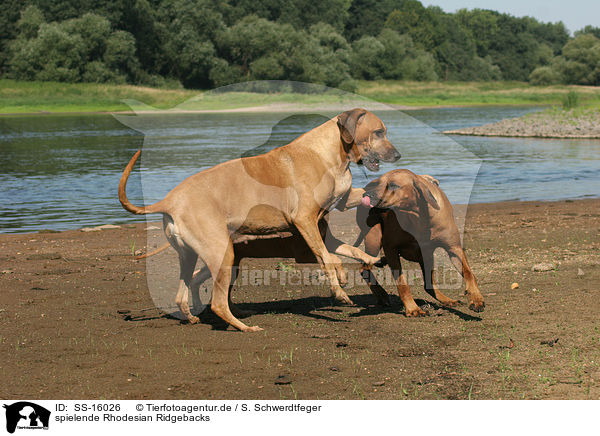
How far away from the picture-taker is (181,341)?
6.16m

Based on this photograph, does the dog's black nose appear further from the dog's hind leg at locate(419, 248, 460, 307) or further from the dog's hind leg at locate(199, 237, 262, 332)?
the dog's hind leg at locate(199, 237, 262, 332)

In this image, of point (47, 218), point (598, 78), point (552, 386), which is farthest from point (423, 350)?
point (598, 78)

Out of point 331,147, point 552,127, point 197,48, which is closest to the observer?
point 331,147

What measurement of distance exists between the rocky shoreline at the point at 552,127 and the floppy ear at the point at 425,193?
3283 cm

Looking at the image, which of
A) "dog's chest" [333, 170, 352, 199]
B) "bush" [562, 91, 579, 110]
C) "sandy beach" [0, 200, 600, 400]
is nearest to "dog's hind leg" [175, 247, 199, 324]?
"sandy beach" [0, 200, 600, 400]

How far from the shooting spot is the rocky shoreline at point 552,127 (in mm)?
37719

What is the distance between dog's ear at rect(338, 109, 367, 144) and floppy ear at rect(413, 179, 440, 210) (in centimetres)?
75

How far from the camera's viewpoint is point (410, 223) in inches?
260

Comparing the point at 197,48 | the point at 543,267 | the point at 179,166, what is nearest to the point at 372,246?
the point at 543,267

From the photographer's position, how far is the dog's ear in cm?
657

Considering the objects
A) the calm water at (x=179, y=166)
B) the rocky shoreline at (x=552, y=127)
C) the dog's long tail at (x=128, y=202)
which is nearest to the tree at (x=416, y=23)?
the rocky shoreline at (x=552, y=127)

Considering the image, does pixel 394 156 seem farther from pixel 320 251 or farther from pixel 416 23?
pixel 416 23

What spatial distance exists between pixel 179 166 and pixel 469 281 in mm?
18746
